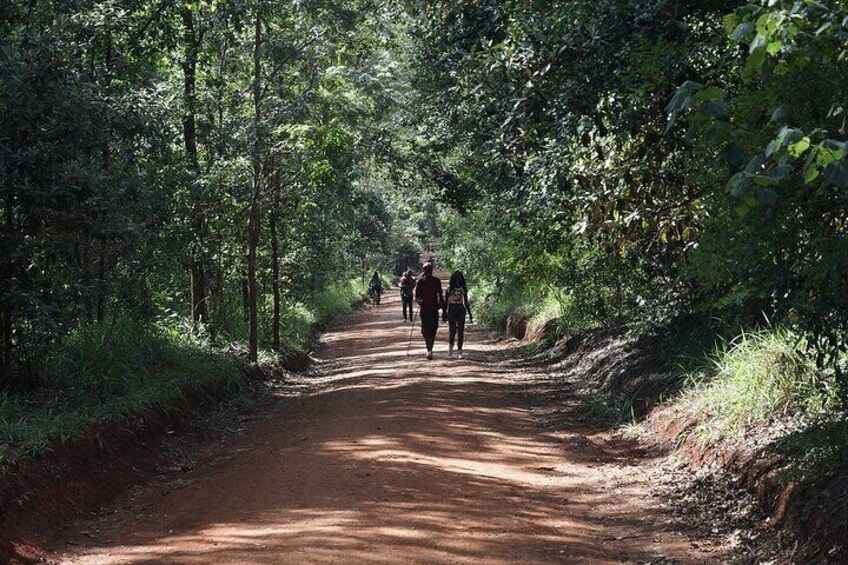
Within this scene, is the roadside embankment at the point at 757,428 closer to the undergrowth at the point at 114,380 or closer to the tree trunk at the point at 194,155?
the undergrowth at the point at 114,380

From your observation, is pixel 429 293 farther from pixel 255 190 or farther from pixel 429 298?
pixel 255 190

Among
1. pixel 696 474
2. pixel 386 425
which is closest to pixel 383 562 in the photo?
pixel 696 474

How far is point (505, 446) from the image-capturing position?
11.4 m

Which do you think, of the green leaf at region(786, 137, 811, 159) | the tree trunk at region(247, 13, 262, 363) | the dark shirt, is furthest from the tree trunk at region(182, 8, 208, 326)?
the green leaf at region(786, 137, 811, 159)

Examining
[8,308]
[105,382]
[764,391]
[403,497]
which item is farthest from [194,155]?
[764,391]

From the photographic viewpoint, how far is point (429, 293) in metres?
20.1

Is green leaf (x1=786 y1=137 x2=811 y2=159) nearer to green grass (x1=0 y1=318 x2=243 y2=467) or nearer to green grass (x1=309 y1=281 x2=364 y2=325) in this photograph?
green grass (x1=0 y1=318 x2=243 y2=467)

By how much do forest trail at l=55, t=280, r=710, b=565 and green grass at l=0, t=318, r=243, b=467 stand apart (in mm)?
1012

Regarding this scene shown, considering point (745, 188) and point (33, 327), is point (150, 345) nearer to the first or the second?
point (33, 327)

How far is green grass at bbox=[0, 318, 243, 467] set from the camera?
9.62 m

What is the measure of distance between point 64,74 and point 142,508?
4.96 m

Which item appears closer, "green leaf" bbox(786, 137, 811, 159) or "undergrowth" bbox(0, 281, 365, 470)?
"green leaf" bbox(786, 137, 811, 159)

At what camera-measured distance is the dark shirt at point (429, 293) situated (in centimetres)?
2005

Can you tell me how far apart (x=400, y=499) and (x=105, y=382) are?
5234 mm
